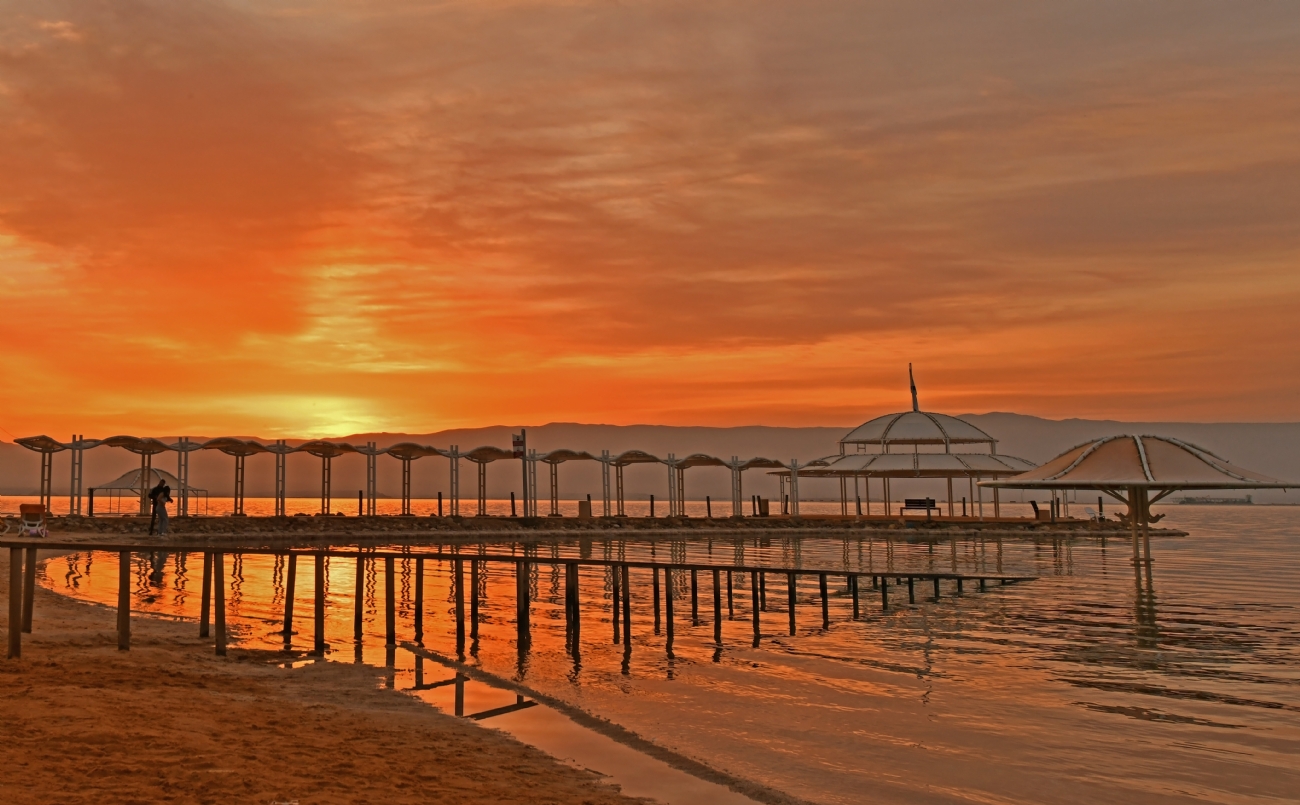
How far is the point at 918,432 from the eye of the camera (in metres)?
56.1

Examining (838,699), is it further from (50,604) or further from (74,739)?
(50,604)

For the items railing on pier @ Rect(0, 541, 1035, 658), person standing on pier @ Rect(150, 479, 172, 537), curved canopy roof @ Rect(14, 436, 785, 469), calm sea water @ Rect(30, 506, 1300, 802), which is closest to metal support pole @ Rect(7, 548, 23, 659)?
railing on pier @ Rect(0, 541, 1035, 658)

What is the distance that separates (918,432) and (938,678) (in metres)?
41.8

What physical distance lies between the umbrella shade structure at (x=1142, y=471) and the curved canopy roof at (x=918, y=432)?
2139 cm

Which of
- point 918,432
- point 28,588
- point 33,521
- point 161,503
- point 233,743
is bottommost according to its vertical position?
point 233,743

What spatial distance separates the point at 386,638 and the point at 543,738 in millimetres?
7748

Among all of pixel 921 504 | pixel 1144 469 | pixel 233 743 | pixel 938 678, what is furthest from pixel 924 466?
pixel 233 743

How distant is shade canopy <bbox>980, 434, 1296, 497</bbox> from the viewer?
99.1ft

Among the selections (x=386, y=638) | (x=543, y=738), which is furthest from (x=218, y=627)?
(x=543, y=738)

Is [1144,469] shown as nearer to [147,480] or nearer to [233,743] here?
[233,743]

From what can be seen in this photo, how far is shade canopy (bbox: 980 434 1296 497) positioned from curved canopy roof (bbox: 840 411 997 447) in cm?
2171

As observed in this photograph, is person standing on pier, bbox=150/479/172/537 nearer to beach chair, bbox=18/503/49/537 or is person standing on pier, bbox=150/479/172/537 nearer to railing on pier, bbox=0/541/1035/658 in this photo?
beach chair, bbox=18/503/49/537

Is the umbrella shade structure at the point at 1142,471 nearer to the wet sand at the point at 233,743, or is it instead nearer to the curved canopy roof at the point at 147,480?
the wet sand at the point at 233,743

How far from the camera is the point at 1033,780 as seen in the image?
10055 mm
